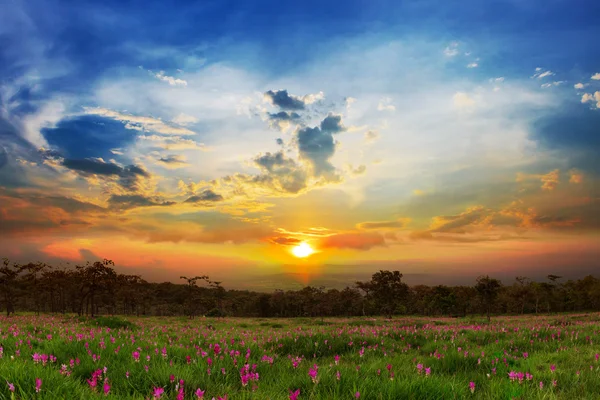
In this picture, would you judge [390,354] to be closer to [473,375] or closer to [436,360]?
[436,360]

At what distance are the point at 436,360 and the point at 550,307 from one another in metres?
135

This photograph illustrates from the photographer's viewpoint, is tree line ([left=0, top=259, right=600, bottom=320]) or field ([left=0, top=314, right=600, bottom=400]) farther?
tree line ([left=0, top=259, right=600, bottom=320])

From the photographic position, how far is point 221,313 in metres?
106

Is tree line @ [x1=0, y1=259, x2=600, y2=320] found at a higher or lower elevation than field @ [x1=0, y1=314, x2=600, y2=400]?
lower

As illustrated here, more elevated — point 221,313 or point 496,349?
point 496,349

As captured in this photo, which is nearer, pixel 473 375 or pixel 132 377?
pixel 132 377

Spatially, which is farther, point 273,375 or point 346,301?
point 346,301

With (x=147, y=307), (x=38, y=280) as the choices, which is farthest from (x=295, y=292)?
(x=38, y=280)

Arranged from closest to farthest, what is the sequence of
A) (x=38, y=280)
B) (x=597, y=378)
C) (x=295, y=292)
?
(x=597, y=378) < (x=38, y=280) < (x=295, y=292)

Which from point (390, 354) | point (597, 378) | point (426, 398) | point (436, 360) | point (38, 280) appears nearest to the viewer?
point (426, 398)

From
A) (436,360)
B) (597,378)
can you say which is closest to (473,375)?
(436,360)

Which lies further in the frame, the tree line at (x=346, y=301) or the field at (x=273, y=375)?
the tree line at (x=346, y=301)

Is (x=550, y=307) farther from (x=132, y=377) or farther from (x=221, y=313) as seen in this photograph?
(x=132, y=377)

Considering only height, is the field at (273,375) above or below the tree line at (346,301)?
above
